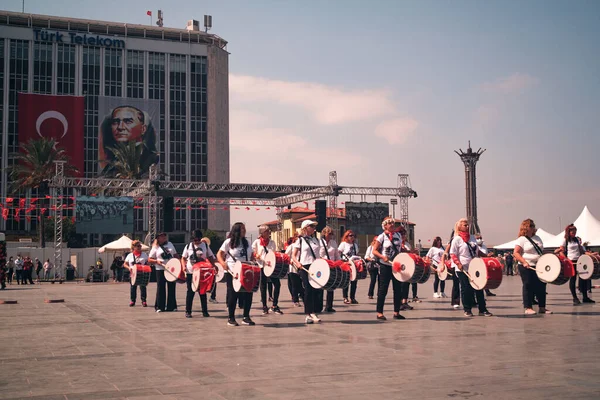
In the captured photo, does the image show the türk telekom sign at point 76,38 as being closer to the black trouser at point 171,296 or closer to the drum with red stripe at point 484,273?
the black trouser at point 171,296

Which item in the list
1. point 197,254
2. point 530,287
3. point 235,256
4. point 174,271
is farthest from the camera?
point 174,271

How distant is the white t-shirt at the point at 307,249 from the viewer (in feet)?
38.4

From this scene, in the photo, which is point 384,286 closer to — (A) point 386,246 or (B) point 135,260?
(A) point 386,246

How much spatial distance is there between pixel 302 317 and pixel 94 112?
263ft

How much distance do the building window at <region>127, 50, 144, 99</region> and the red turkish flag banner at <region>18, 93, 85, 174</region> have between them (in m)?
7.97

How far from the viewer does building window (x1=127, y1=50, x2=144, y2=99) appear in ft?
292

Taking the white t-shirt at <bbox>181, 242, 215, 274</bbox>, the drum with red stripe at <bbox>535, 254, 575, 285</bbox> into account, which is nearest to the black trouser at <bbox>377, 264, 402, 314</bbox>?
the drum with red stripe at <bbox>535, 254, 575, 285</bbox>

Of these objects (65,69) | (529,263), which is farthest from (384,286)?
(65,69)

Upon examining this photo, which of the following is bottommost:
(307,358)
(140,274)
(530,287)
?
(307,358)

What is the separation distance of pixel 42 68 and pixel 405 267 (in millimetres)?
83781

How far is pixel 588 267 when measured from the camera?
47.4 ft

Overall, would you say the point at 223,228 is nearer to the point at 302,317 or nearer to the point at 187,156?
the point at 187,156

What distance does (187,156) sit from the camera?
3605 inches

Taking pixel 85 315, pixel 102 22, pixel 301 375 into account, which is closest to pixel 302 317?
pixel 85 315
